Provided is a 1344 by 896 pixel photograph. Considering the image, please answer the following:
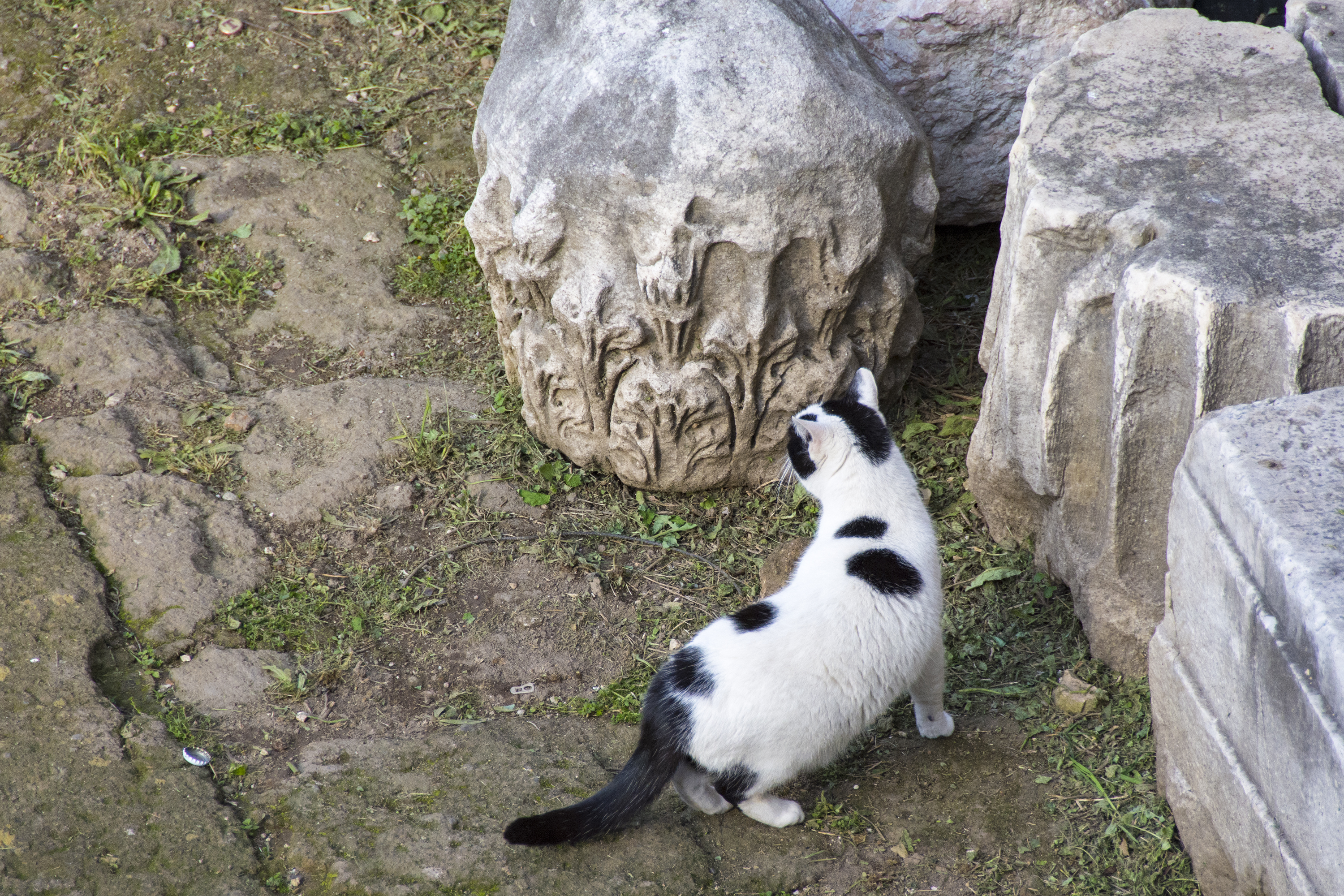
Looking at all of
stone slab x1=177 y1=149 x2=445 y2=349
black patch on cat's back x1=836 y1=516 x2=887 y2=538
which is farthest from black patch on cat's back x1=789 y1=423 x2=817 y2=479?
stone slab x1=177 y1=149 x2=445 y2=349

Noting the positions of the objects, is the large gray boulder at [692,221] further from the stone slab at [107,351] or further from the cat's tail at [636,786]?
the stone slab at [107,351]

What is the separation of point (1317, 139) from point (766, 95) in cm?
149

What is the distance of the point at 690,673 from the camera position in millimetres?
2668

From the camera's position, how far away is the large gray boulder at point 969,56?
4.22m

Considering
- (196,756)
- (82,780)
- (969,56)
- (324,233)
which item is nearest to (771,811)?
(196,756)

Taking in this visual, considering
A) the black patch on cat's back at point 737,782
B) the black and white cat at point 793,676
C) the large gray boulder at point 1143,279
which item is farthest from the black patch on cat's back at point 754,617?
the large gray boulder at point 1143,279

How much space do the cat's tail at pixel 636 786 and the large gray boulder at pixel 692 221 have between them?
130 centimetres

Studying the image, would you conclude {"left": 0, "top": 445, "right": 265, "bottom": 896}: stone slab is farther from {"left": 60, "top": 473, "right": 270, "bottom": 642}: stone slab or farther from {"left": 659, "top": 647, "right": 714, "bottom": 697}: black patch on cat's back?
{"left": 659, "top": 647, "right": 714, "bottom": 697}: black patch on cat's back

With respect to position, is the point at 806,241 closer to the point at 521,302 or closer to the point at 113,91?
the point at 521,302

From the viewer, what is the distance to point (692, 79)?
10.8ft

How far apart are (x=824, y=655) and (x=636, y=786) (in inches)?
21.3

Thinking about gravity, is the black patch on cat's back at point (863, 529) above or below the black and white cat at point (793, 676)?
above

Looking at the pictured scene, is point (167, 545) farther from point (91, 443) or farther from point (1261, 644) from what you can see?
point (1261, 644)

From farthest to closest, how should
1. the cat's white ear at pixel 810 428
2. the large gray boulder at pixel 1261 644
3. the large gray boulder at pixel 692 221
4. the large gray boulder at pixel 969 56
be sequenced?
the large gray boulder at pixel 969 56, the large gray boulder at pixel 692 221, the cat's white ear at pixel 810 428, the large gray boulder at pixel 1261 644
